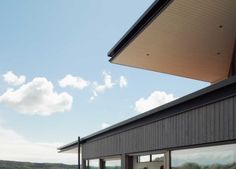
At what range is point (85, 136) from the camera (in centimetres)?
1806

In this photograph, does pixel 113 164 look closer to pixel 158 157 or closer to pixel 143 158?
pixel 143 158

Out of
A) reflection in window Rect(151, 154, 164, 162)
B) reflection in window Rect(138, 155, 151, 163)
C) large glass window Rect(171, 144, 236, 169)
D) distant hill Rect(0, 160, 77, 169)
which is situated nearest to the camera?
large glass window Rect(171, 144, 236, 169)

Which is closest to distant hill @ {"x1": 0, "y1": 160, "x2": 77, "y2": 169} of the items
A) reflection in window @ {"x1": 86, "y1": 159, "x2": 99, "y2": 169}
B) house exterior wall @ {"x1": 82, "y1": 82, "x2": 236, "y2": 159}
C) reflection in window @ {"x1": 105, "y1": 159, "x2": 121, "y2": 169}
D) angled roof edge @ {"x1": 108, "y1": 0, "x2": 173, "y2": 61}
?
reflection in window @ {"x1": 86, "y1": 159, "x2": 99, "y2": 169}

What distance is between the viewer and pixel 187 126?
9.02m

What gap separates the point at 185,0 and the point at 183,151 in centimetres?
450

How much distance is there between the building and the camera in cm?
805

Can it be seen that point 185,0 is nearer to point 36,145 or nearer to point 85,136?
point 85,136

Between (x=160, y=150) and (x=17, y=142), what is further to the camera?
(x=17, y=142)

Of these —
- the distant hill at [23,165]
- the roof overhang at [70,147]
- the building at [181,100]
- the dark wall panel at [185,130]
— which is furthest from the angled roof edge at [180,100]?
the distant hill at [23,165]

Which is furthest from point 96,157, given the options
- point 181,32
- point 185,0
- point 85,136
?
point 185,0

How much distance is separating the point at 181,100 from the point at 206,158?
1.33m

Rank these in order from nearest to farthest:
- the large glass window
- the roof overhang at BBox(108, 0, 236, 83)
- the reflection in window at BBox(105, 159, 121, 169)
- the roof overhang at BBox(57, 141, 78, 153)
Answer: the large glass window, the roof overhang at BBox(108, 0, 236, 83), the reflection in window at BBox(105, 159, 121, 169), the roof overhang at BBox(57, 141, 78, 153)

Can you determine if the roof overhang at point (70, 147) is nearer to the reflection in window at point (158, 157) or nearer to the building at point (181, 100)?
the building at point (181, 100)

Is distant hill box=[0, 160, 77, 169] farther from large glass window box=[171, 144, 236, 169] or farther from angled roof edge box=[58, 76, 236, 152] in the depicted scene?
large glass window box=[171, 144, 236, 169]
